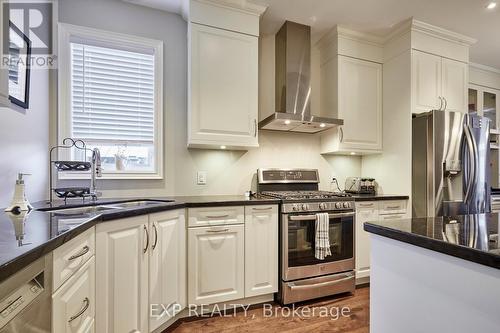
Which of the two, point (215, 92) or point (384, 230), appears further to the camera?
point (215, 92)

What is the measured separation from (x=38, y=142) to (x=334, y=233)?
2.54 metres

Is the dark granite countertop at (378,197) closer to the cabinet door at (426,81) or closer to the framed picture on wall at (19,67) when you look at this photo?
the cabinet door at (426,81)

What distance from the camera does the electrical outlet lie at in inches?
96.5

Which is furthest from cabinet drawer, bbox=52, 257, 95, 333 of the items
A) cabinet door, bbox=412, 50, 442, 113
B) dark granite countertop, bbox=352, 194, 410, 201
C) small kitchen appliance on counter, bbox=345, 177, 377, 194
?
cabinet door, bbox=412, 50, 442, 113

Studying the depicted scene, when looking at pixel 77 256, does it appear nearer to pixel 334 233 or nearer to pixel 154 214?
pixel 154 214

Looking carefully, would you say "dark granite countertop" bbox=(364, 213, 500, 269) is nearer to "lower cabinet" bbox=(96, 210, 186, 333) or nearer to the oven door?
the oven door

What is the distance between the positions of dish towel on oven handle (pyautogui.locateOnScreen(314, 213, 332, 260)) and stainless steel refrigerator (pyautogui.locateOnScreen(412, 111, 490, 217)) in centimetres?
112

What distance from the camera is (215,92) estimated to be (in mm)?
2199

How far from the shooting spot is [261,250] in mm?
2074

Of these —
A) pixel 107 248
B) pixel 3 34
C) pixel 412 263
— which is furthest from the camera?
pixel 107 248

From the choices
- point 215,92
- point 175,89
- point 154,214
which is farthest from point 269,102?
point 154,214

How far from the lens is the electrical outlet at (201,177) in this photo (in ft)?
8.04

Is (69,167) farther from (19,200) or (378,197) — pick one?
(378,197)

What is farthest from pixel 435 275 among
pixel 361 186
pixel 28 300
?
pixel 361 186
